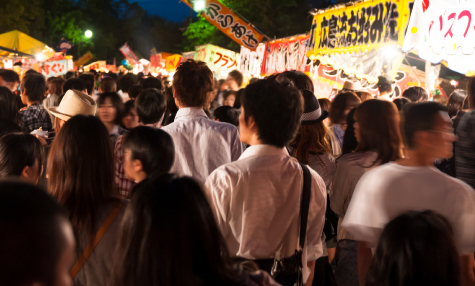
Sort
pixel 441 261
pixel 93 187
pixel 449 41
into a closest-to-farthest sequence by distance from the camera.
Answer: pixel 441 261
pixel 93 187
pixel 449 41

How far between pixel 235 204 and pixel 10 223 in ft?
4.74

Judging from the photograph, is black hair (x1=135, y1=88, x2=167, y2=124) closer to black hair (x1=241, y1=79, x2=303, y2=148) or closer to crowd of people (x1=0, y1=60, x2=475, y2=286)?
crowd of people (x1=0, y1=60, x2=475, y2=286)

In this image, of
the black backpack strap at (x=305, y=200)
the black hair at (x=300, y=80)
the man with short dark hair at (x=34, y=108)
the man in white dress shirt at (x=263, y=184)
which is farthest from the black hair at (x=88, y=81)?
the black backpack strap at (x=305, y=200)

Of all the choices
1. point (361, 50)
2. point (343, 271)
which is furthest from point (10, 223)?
point (361, 50)

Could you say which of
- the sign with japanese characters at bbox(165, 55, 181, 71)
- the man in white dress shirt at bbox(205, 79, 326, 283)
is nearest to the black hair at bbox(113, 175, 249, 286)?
the man in white dress shirt at bbox(205, 79, 326, 283)

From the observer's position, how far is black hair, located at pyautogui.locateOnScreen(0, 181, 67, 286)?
936mm

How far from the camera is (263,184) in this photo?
7.68 feet

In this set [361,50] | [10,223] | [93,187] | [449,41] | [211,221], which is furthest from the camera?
[361,50]

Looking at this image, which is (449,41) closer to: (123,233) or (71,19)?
(123,233)

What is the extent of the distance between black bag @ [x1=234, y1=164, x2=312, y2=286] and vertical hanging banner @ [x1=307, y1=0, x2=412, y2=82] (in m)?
6.13

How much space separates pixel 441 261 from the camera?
1.65m

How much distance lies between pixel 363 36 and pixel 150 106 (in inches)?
225

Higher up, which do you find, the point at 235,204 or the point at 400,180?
the point at 400,180

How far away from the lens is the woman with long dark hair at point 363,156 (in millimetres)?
3322
